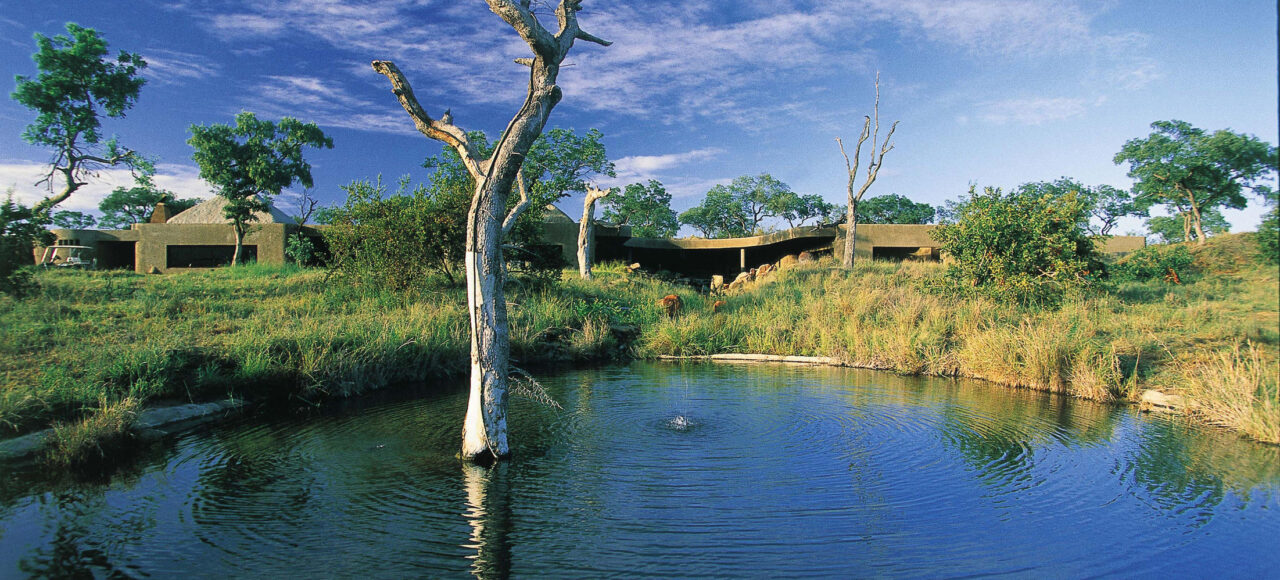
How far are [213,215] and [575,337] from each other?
24.3m

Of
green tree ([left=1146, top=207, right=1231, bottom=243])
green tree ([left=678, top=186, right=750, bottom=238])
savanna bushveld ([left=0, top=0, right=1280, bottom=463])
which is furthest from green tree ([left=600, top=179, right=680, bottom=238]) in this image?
green tree ([left=1146, top=207, right=1231, bottom=243])

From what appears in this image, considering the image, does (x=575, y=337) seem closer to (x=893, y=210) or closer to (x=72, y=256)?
(x=72, y=256)

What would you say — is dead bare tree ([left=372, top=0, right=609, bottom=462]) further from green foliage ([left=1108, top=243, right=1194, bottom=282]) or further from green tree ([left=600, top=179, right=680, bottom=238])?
green tree ([left=600, top=179, right=680, bottom=238])

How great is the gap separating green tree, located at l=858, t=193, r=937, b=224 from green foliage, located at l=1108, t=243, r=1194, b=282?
102 ft

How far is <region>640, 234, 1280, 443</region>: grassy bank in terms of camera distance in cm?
754

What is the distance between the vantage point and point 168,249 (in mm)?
26734

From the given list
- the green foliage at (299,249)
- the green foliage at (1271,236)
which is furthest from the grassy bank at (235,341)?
the green foliage at (1271,236)

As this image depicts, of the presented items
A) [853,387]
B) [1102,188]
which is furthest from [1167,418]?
[1102,188]

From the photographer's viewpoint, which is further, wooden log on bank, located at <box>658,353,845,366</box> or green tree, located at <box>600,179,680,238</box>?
green tree, located at <box>600,179,680,238</box>

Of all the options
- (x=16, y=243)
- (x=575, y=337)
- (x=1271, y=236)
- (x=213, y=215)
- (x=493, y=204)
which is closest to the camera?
(x=1271, y=236)

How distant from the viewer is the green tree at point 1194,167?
2725cm

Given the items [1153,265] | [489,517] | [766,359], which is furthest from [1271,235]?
[1153,265]

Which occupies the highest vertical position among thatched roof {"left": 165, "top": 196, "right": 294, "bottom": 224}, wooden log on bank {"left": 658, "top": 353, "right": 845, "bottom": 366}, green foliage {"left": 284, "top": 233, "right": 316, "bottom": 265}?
thatched roof {"left": 165, "top": 196, "right": 294, "bottom": 224}

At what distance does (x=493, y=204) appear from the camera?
5.68 meters
